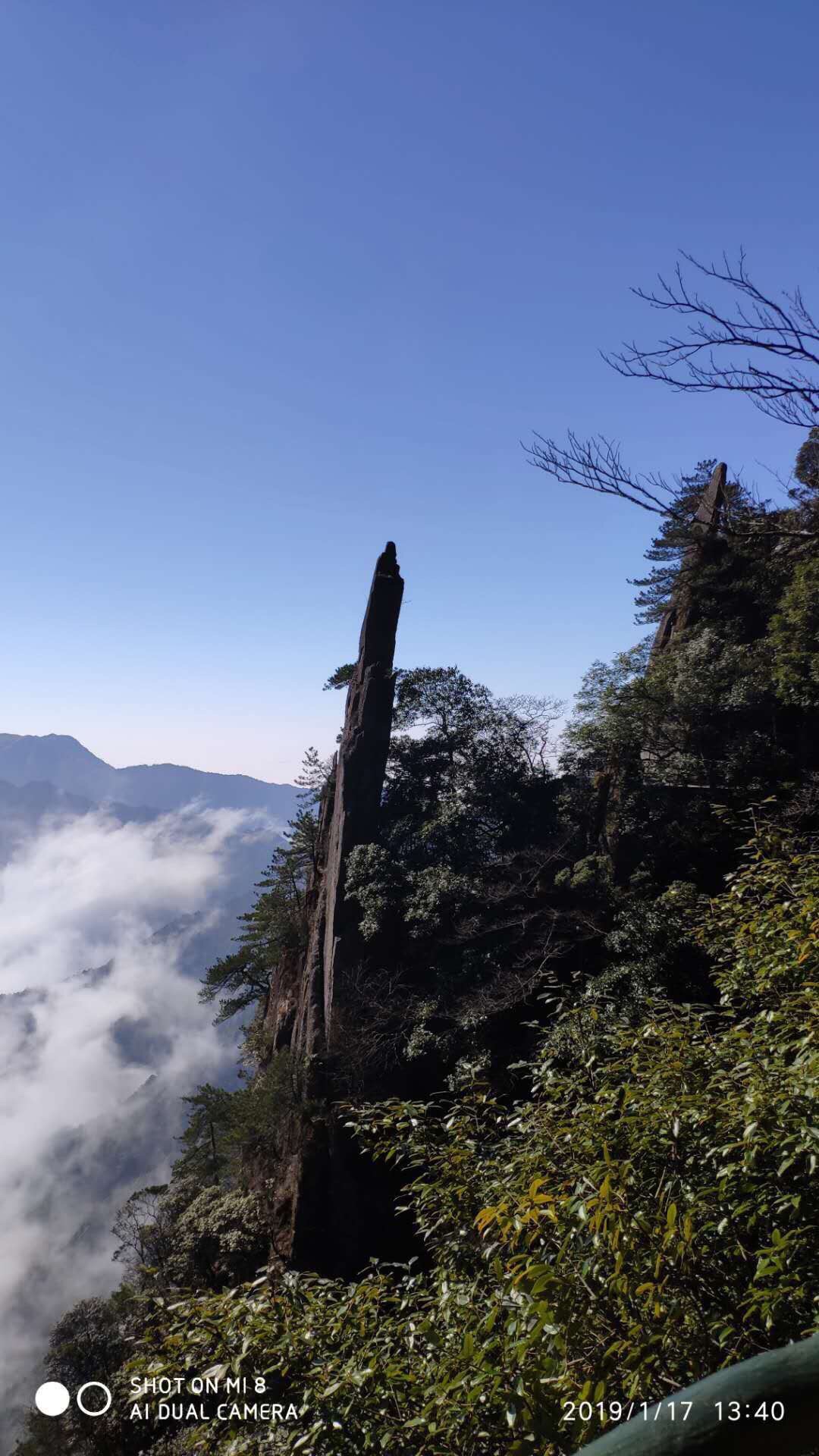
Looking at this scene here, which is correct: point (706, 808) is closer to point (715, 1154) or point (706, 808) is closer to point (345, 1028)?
point (345, 1028)

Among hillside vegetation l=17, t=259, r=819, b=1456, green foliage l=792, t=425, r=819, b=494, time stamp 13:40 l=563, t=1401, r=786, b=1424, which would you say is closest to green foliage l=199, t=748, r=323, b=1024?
hillside vegetation l=17, t=259, r=819, b=1456

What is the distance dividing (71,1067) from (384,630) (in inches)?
7187

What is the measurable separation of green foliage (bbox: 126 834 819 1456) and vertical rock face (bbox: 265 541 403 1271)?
14499mm

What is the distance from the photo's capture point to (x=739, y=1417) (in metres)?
0.87

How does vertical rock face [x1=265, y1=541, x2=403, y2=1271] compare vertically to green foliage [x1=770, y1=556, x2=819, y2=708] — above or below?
below

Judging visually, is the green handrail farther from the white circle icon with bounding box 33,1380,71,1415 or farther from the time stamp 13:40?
the white circle icon with bounding box 33,1380,71,1415

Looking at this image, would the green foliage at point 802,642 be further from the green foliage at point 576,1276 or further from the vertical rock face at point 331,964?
the vertical rock face at point 331,964

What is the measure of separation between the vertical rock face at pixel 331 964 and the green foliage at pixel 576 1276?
14499 mm

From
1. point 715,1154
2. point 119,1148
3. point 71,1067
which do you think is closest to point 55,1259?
point 119,1148

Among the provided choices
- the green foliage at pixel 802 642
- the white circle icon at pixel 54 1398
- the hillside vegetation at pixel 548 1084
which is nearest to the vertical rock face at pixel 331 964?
the hillside vegetation at pixel 548 1084

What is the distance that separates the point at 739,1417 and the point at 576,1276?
261cm

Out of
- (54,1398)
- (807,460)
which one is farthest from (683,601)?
(54,1398)

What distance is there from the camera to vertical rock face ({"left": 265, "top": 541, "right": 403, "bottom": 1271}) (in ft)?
55.5

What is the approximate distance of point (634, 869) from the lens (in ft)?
55.4
